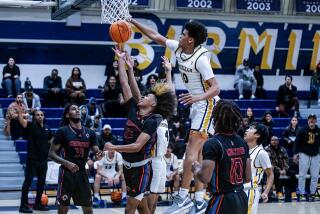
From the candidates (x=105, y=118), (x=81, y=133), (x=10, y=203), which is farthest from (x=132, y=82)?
(x=105, y=118)

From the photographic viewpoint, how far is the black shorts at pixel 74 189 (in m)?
11.5

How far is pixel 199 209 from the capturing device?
33.7 feet

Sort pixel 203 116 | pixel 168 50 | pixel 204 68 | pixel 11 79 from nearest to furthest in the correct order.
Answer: pixel 204 68
pixel 203 116
pixel 11 79
pixel 168 50

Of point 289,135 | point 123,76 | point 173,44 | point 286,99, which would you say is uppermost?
point 173,44

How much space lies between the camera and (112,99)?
879 inches

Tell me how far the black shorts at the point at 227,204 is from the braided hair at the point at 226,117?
2.14ft

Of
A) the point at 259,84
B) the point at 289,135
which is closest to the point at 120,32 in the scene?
the point at 289,135

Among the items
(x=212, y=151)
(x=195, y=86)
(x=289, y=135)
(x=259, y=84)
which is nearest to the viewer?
(x=212, y=151)

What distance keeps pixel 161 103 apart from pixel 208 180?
2.51m

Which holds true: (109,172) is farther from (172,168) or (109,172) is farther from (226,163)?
(226,163)

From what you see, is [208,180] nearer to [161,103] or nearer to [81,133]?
[161,103]

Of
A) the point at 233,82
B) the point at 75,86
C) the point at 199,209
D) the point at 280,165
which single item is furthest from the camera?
the point at 233,82

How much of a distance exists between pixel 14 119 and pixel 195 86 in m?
10.1

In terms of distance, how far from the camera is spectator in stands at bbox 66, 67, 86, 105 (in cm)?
2134
